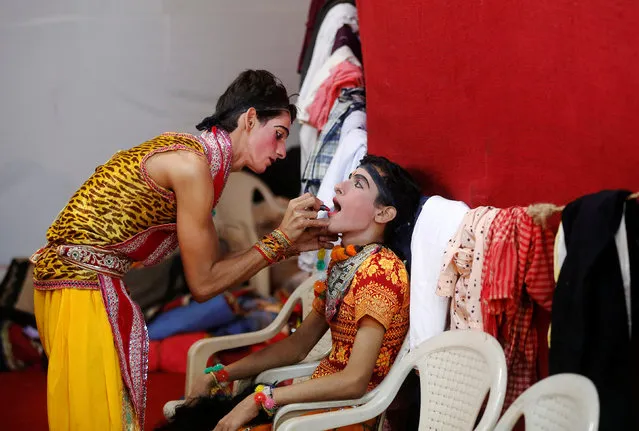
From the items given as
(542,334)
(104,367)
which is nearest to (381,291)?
(542,334)

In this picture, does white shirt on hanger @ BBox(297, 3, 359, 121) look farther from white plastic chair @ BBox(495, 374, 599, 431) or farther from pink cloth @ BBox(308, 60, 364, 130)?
white plastic chair @ BBox(495, 374, 599, 431)

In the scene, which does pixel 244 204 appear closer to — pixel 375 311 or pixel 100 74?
pixel 100 74

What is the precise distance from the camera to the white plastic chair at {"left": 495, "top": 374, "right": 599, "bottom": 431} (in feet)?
5.48

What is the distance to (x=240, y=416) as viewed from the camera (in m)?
2.52

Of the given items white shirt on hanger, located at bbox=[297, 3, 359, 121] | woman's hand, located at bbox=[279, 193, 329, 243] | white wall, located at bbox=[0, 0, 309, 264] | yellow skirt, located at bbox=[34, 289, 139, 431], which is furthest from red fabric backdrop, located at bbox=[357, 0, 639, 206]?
white wall, located at bbox=[0, 0, 309, 264]

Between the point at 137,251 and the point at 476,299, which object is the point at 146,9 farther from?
the point at 476,299

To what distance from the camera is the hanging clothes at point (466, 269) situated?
2.31 metres

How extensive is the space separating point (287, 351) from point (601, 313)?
50.8 inches

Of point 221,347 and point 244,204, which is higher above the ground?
point 221,347

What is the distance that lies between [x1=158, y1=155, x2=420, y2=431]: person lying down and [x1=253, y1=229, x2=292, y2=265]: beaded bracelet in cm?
15

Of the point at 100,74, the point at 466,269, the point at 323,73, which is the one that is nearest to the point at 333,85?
the point at 323,73

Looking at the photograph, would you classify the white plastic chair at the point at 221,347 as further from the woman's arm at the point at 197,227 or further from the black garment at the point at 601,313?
the black garment at the point at 601,313

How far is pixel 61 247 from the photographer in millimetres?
2527

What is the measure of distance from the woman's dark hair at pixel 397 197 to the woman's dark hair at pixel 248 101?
34 cm
